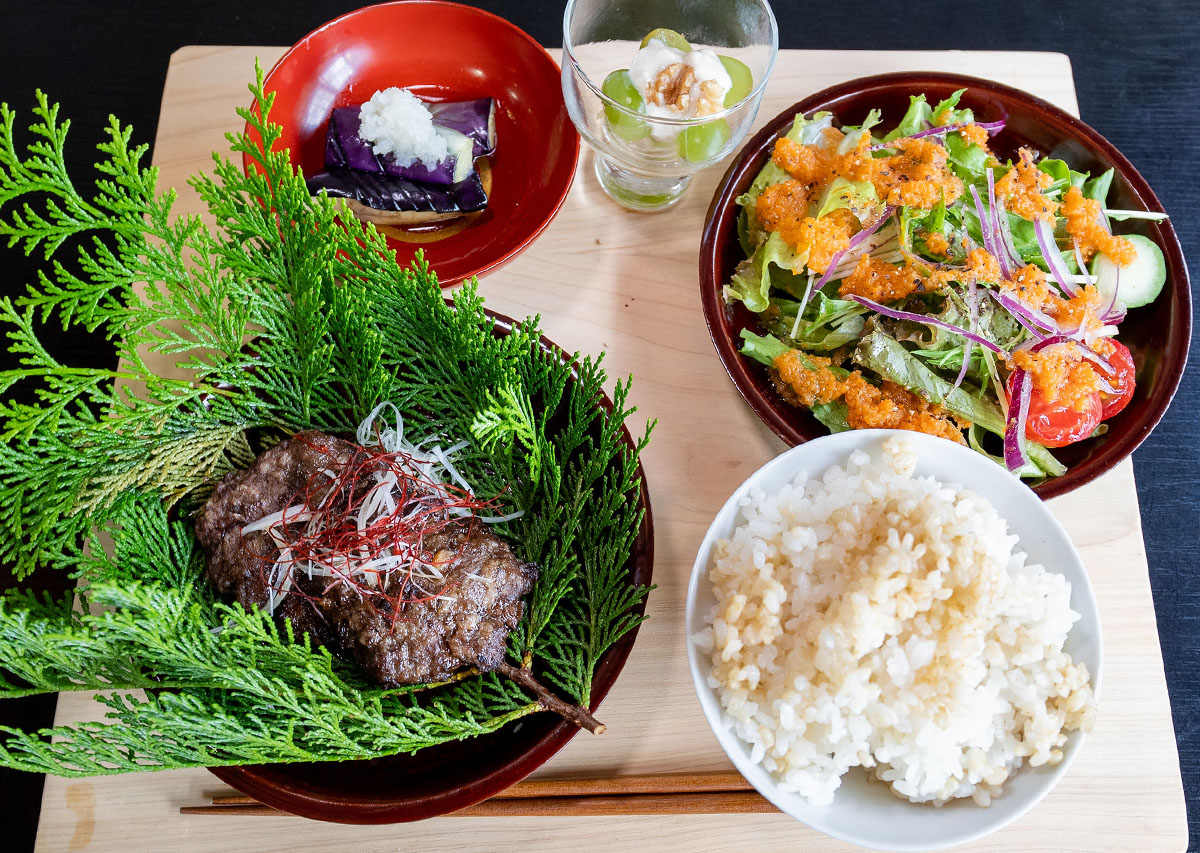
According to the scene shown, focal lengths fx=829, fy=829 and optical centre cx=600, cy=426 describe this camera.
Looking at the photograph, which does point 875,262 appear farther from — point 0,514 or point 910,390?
point 0,514

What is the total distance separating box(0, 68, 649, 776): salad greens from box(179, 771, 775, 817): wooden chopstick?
0.73 feet

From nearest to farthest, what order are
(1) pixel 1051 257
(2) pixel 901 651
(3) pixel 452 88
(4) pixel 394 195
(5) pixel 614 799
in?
(2) pixel 901 651
(5) pixel 614 799
(1) pixel 1051 257
(4) pixel 394 195
(3) pixel 452 88

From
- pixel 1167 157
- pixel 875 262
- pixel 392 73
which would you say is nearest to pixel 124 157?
pixel 392 73

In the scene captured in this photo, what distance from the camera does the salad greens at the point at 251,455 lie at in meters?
1.18

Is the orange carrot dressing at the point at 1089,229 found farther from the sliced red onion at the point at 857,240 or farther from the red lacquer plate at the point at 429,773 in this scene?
the red lacquer plate at the point at 429,773

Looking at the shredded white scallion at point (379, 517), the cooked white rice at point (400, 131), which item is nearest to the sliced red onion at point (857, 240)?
the shredded white scallion at point (379, 517)

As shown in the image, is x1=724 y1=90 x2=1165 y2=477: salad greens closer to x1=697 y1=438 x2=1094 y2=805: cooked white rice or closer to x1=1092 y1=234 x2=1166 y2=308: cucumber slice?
x1=1092 y1=234 x2=1166 y2=308: cucumber slice

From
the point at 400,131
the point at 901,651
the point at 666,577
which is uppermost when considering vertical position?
the point at 400,131

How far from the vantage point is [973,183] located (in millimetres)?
1673

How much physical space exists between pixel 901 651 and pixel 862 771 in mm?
248

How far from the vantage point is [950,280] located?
155 cm

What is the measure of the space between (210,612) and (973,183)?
1647 mm

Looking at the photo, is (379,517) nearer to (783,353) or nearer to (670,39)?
(783,353)

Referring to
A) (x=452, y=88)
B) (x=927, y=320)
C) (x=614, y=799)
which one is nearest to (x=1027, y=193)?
(x=927, y=320)
